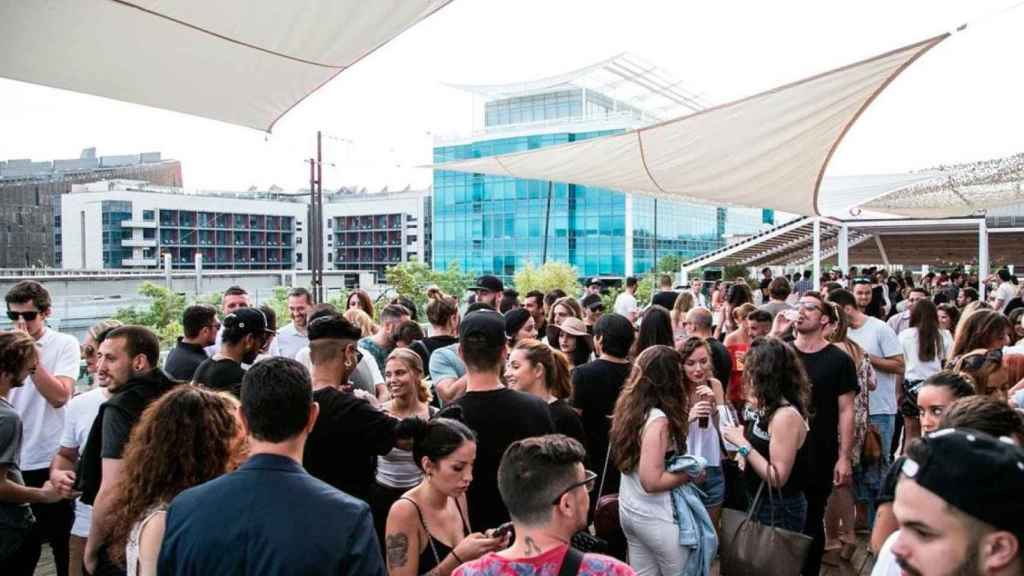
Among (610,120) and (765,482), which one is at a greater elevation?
(610,120)

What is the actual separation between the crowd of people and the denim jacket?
0.01 metres

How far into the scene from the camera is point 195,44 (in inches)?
141

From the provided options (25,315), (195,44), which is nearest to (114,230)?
(25,315)

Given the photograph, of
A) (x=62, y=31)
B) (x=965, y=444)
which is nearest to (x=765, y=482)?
(x=965, y=444)

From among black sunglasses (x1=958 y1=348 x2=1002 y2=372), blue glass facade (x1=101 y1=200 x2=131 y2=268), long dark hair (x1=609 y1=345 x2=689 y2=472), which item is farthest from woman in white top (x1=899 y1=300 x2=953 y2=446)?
blue glass facade (x1=101 y1=200 x2=131 y2=268)

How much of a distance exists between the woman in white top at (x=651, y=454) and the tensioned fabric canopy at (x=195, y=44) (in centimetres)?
198

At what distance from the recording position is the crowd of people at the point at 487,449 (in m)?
1.71

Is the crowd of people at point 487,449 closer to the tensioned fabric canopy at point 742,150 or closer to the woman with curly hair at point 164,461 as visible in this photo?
the woman with curly hair at point 164,461

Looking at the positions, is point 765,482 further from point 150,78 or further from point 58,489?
point 150,78

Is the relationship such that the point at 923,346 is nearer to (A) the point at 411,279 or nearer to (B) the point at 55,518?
(B) the point at 55,518

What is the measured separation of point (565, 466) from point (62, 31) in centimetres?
283

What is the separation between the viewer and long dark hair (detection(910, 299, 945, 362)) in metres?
5.62

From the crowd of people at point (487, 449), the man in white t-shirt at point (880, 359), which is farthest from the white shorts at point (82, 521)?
the man in white t-shirt at point (880, 359)

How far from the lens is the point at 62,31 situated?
3125 millimetres
